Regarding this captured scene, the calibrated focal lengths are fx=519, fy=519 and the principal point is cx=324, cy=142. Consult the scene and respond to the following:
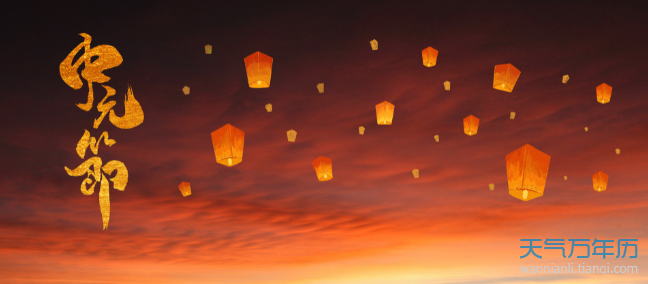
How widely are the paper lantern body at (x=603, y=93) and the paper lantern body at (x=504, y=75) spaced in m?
3.02

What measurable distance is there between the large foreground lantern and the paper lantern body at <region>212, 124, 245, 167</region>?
172 inches

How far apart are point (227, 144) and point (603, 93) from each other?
8.64m

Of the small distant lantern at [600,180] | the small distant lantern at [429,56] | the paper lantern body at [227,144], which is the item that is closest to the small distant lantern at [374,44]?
the small distant lantern at [429,56]

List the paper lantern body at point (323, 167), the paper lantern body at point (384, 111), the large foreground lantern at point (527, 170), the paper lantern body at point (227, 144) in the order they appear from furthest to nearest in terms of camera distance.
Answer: the paper lantern body at point (323, 167), the paper lantern body at point (384, 111), the paper lantern body at point (227, 144), the large foreground lantern at point (527, 170)

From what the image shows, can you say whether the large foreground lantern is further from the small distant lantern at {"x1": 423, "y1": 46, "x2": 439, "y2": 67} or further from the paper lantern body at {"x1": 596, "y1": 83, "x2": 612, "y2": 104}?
the paper lantern body at {"x1": 596, "y1": 83, "x2": 612, "y2": 104}

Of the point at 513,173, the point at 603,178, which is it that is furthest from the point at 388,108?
the point at 603,178

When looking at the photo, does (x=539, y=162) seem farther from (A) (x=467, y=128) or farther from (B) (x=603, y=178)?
(B) (x=603, y=178)

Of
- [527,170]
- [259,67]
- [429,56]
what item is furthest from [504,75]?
[259,67]

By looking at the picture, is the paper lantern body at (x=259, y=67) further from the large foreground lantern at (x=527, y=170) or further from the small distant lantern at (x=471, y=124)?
the small distant lantern at (x=471, y=124)

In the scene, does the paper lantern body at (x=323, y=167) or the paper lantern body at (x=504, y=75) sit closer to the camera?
the paper lantern body at (x=504, y=75)

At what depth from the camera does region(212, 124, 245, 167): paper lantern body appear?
8.70m

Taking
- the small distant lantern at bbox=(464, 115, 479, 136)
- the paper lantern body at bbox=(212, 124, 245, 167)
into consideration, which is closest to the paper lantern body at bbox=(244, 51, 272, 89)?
the paper lantern body at bbox=(212, 124, 245, 167)

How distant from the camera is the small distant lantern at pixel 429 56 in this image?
1077 cm

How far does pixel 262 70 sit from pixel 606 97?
8060 millimetres
